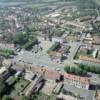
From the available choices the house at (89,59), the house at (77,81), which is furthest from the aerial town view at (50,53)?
the house at (89,59)

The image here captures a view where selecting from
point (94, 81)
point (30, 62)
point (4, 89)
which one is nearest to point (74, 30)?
point (30, 62)

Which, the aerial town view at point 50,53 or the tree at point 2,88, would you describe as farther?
the aerial town view at point 50,53

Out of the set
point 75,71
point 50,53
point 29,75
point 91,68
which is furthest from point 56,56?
point 29,75

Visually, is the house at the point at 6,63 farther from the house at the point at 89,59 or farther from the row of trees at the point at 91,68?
the house at the point at 89,59

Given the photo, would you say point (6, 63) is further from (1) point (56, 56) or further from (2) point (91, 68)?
(2) point (91, 68)

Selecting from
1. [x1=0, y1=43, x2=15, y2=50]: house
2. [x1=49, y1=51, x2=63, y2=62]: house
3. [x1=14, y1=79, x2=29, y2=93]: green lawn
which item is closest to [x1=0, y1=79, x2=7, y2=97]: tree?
[x1=14, y1=79, x2=29, y2=93]: green lawn

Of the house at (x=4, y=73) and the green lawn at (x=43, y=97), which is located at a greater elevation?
the house at (x=4, y=73)

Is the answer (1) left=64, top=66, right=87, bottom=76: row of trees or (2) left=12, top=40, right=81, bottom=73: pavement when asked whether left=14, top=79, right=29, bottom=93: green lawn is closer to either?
(2) left=12, top=40, right=81, bottom=73: pavement
